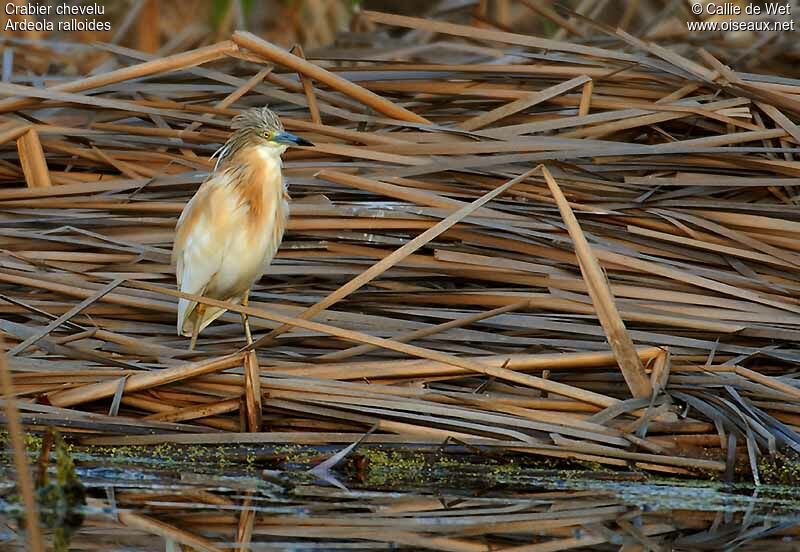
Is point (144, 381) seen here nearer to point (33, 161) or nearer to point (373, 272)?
point (373, 272)

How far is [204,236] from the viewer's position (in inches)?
187

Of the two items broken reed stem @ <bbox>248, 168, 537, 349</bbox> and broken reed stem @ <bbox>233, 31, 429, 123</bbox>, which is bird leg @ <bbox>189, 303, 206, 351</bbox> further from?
broken reed stem @ <bbox>233, 31, 429, 123</bbox>

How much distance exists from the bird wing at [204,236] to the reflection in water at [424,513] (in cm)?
104

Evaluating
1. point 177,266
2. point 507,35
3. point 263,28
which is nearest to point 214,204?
point 177,266

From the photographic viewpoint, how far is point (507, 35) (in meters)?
5.62

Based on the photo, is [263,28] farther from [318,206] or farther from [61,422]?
[61,422]

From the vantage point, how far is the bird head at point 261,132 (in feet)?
15.7

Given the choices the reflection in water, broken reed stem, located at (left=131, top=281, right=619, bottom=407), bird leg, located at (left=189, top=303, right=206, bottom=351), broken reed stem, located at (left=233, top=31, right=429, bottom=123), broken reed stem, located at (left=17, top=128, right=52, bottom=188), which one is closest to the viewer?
the reflection in water

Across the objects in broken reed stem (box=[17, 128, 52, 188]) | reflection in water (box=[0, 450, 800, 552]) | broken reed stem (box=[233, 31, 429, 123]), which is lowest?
reflection in water (box=[0, 450, 800, 552])

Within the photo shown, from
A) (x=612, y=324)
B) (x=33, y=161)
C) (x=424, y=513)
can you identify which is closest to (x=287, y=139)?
(x=33, y=161)

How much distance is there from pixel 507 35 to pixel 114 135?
1809mm

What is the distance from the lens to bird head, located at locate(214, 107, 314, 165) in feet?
15.7

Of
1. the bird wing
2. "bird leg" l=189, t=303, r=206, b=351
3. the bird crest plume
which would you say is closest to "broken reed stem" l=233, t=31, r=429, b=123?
the bird crest plume

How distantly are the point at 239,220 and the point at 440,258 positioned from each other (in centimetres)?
80
